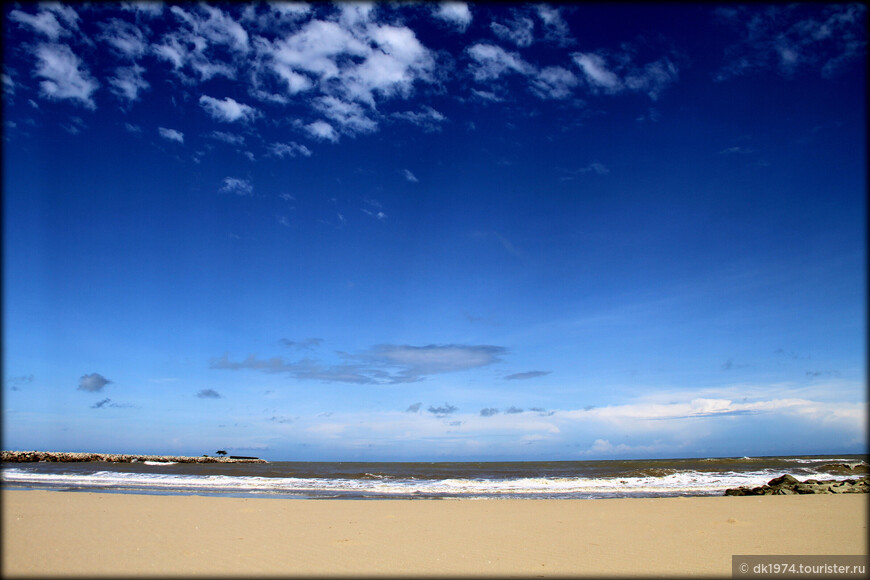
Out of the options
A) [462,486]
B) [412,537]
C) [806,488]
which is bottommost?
[462,486]

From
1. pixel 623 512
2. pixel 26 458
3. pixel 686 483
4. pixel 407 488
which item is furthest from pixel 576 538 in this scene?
pixel 26 458

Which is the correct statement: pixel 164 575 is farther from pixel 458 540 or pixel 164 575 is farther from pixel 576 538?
pixel 576 538

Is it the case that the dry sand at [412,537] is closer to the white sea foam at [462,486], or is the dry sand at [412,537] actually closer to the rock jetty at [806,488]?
the rock jetty at [806,488]

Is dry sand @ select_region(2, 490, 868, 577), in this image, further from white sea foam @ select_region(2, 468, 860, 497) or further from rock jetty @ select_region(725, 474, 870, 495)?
white sea foam @ select_region(2, 468, 860, 497)

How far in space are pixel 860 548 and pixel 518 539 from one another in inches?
273

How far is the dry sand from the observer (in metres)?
7.91

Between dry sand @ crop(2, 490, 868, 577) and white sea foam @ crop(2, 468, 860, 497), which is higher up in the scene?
dry sand @ crop(2, 490, 868, 577)

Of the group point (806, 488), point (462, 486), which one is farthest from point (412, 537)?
point (806, 488)

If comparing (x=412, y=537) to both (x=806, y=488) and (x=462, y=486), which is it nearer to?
(x=462, y=486)

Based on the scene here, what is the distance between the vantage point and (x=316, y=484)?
1082 inches

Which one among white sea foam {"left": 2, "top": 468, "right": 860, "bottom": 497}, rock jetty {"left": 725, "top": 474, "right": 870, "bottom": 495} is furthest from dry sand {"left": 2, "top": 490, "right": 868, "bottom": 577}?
white sea foam {"left": 2, "top": 468, "right": 860, "bottom": 497}

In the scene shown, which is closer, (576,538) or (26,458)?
(576,538)

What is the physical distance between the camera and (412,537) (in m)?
10.5

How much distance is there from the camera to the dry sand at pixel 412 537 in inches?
312
